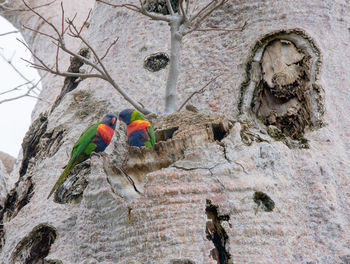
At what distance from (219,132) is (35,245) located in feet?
3.04

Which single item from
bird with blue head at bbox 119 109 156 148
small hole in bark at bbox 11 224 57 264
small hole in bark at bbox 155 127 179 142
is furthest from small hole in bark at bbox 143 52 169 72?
small hole in bark at bbox 11 224 57 264

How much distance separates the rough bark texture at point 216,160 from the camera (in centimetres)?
127

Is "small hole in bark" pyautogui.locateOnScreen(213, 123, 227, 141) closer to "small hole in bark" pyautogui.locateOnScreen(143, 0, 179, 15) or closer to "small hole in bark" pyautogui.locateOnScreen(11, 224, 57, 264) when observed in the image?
"small hole in bark" pyautogui.locateOnScreen(11, 224, 57, 264)

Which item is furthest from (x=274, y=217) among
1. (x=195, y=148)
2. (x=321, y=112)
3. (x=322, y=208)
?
(x=321, y=112)

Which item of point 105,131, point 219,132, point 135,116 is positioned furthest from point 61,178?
point 219,132

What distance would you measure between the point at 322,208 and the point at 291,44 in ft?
3.12

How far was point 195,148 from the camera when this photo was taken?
1459 millimetres

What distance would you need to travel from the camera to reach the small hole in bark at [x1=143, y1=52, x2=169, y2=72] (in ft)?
7.44

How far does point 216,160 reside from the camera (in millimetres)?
1428

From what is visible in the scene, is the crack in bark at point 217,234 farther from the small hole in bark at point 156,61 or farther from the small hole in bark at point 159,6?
the small hole in bark at point 159,6

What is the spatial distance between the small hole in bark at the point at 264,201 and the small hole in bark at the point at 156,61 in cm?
114

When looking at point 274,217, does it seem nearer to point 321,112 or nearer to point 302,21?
point 321,112

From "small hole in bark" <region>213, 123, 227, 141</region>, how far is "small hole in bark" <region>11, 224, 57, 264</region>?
80cm

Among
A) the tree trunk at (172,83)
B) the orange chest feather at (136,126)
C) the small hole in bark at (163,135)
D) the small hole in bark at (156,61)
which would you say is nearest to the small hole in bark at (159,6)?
the small hole in bark at (156,61)
